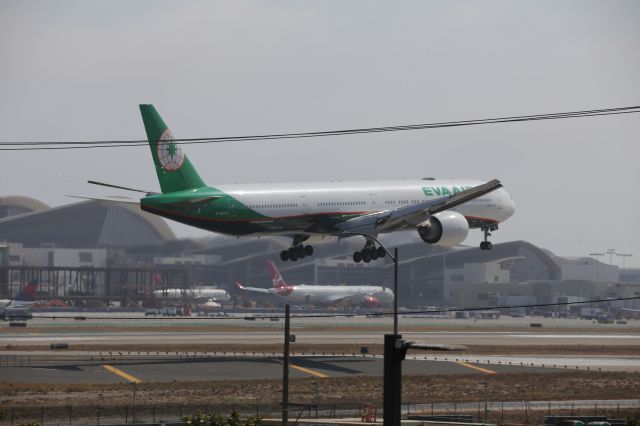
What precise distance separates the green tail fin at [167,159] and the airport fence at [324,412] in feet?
82.1

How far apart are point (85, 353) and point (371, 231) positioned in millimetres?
29193

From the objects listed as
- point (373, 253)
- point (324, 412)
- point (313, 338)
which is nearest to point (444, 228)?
point (373, 253)

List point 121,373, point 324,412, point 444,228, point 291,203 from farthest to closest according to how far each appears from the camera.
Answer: point 444,228, point 291,203, point 121,373, point 324,412

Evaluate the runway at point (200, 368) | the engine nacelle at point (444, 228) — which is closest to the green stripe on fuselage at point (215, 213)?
the engine nacelle at point (444, 228)

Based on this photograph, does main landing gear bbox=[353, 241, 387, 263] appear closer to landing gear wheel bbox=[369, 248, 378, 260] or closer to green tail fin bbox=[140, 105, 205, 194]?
landing gear wheel bbox=[369, 248, 378, 260]

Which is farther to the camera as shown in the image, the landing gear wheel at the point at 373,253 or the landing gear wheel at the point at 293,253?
the landing gear wheel at the point at 293,253

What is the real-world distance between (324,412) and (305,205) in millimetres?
26691

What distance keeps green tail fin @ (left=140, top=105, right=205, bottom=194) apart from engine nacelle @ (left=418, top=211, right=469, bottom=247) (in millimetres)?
19441

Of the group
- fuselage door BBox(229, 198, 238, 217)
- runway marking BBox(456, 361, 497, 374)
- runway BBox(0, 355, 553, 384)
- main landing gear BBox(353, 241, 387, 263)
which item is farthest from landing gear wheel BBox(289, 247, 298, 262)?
runway marking BBox(456, 361, 497, 374)

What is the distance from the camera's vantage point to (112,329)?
14062 centimetres

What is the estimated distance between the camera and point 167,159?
8956 centimetres

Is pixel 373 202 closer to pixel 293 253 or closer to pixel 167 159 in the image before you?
pixel 293 253

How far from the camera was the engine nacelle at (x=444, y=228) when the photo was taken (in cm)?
9388

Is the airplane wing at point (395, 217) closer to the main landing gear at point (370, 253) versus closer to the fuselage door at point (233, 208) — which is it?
the main landing gear at point (370, 253)
